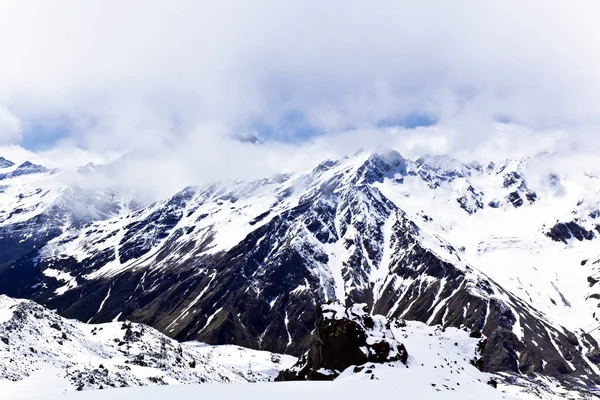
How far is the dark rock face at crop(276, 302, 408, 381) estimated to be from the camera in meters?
38.2

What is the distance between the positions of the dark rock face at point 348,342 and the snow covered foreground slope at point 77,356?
22545 mm

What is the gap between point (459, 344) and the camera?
170 ft

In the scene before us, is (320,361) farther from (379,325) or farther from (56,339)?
(56,339)

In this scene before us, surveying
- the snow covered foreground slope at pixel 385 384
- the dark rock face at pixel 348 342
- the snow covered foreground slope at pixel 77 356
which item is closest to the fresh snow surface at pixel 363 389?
the snow covered foreground slope at pixel 385 384

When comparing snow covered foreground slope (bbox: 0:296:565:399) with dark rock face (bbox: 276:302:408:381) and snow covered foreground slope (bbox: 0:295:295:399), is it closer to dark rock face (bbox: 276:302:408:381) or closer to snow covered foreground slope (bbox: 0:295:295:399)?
snow covered foreground slope (bbox: 0:295:295:399)

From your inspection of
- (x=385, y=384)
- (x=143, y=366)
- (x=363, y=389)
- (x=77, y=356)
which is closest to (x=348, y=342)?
(x=385, y=384)

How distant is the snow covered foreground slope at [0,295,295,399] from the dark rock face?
2254 centimetres

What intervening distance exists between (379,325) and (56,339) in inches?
2270

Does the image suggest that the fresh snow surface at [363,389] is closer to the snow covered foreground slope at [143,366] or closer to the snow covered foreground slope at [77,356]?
the snow covered foreground slope at [143,366]

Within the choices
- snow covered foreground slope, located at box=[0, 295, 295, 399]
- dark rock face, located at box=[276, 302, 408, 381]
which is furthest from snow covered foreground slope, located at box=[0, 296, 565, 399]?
dark rock face, located at box=[276, 302, 408, 381]

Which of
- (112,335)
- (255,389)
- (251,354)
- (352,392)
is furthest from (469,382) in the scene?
(251,354)

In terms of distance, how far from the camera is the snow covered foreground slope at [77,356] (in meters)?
49.1

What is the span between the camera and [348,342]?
4109cm

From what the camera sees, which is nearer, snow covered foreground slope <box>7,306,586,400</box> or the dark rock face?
snow covered foreground slope <box>7,306,586,400</box>
